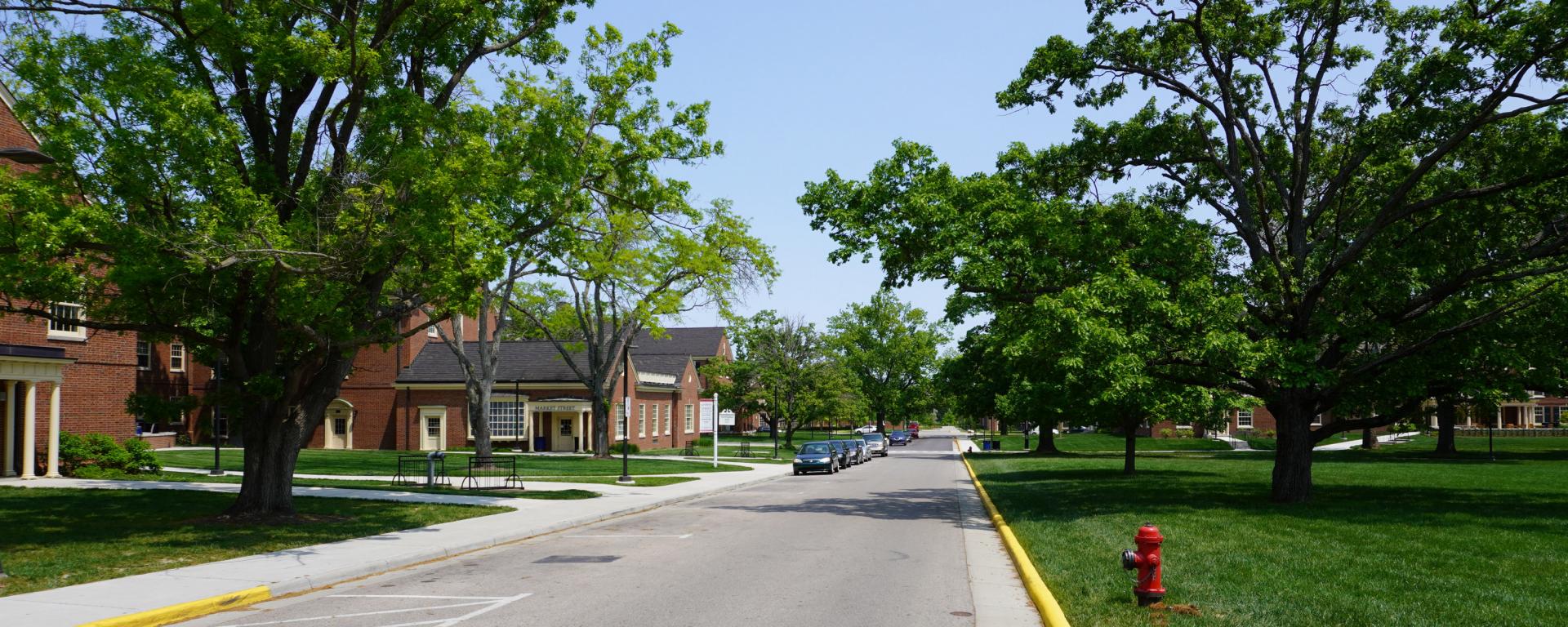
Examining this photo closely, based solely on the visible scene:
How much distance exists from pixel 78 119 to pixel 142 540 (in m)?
5.88

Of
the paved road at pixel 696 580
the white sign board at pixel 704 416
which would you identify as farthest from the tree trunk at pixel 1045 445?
the paved road at pixel 696 580

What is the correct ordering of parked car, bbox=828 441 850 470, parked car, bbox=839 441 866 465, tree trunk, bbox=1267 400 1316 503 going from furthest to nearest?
parked car, bbox=839 441 866 465 → parked car, bbox=828 441 850 470 → tree trunk, bbox=1267 400 1316 503

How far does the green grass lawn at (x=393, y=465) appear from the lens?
32.3 m

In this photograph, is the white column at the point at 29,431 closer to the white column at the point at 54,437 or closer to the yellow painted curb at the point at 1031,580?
the white column at the point at 54,437

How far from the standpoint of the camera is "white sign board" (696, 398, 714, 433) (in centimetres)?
7200

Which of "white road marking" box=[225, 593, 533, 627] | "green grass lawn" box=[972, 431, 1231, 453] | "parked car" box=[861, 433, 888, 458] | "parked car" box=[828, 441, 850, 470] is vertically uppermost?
"white road marking" box=[225, 593, 533, 627]

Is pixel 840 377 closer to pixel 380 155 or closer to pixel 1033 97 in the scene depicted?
pixel 1033 97

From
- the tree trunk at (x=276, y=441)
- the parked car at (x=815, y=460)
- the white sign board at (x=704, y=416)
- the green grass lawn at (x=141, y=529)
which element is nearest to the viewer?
the green grass lawn at (x=141, y=529)

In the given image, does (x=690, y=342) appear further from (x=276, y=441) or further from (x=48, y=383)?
(x=276, y=441)

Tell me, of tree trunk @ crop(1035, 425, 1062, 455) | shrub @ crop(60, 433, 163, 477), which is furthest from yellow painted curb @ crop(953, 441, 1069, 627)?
tree trunk @ crop(1035, 425, 1062, 455)

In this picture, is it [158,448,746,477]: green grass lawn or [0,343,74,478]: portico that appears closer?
[0,343,74,478]: portico

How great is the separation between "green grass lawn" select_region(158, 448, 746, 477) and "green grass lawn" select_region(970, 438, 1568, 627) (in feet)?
42.5

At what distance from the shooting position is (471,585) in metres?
11.6

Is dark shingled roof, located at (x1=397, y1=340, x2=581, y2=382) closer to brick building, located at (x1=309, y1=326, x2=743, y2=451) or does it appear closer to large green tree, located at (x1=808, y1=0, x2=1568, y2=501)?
brick building, located at (x1=309, y1=326, x2=743, y2=451)
